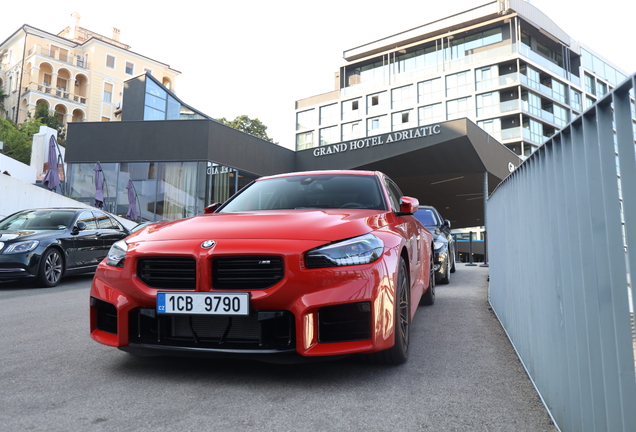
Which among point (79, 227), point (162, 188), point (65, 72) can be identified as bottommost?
point (79, 227)

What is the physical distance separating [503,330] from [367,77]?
54159mm

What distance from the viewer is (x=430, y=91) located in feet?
167

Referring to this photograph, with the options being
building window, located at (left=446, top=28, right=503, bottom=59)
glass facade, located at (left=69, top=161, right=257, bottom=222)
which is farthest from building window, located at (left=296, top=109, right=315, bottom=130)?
glass facade, located at (left=69, top=161, right=257, bottom=222)

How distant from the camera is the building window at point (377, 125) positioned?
178 feet

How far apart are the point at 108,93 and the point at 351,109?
94.8 feet

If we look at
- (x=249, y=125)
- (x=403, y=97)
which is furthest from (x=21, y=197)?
(x=403, y=97)

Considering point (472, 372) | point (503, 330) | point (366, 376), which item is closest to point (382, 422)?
point (366, 376)

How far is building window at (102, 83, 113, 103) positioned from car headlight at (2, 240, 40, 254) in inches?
2207

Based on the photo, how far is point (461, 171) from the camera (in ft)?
71.1

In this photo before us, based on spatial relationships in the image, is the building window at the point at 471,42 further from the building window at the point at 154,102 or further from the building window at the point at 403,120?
the building window at the point at 154,102

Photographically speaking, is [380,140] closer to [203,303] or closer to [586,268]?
[203,303]

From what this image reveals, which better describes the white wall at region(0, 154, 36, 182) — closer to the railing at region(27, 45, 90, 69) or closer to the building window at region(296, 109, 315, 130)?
the railing at region(27, 45, 90, 69)

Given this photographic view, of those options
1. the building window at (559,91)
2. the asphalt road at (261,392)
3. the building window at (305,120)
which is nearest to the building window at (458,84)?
the building window at (559,91)

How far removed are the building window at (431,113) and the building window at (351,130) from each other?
7478 millimetres
